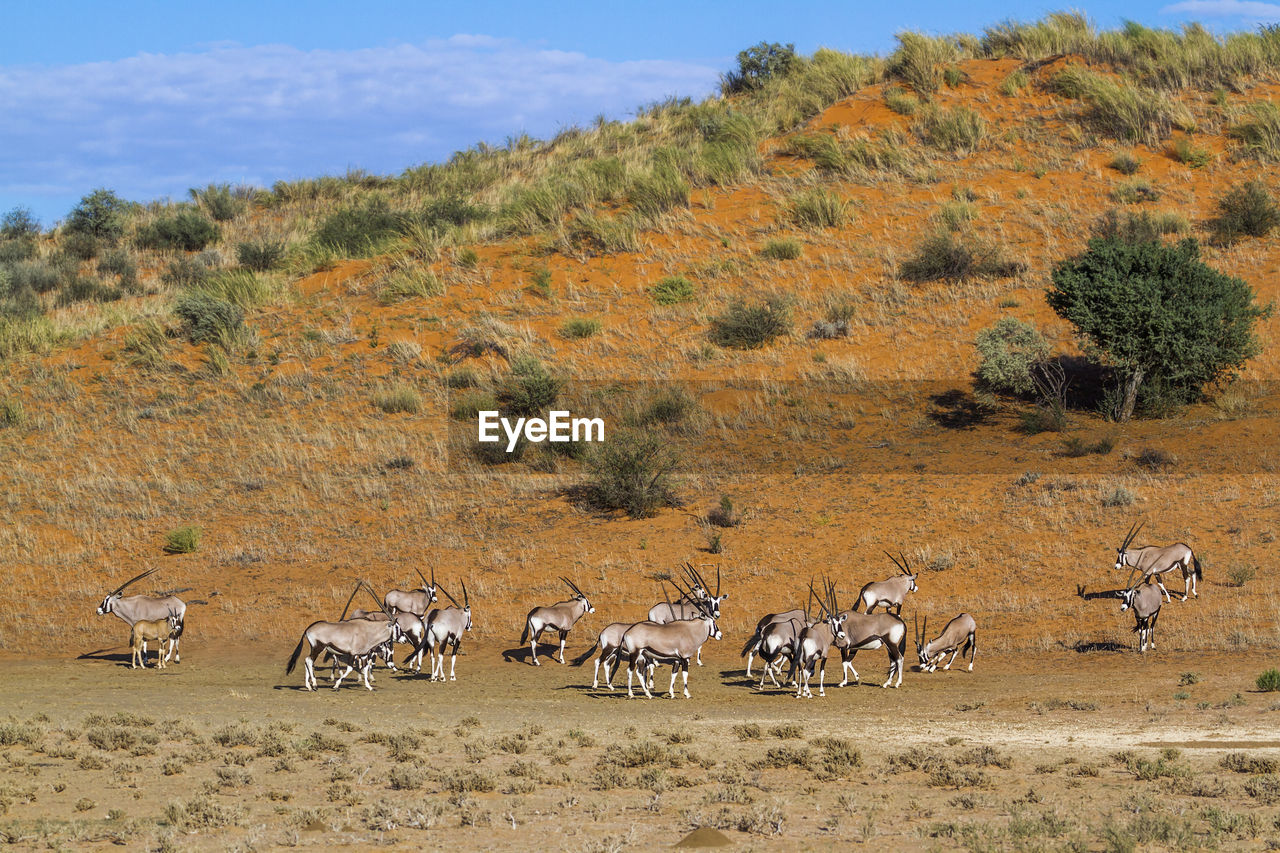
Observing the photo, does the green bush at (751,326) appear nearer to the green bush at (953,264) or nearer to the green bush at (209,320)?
the green bush at (953,264)

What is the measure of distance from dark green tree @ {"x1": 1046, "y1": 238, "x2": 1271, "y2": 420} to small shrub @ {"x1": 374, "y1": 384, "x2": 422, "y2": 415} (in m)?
15.6

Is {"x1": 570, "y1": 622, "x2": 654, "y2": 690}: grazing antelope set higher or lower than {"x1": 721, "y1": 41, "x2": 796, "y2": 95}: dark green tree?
lower

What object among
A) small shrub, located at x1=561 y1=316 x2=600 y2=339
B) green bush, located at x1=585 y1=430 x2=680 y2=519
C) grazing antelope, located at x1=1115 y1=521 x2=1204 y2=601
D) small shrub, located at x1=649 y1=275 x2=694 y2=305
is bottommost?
grazing antelope, located at x1=1115 y1=521 x2=1204 y2=601

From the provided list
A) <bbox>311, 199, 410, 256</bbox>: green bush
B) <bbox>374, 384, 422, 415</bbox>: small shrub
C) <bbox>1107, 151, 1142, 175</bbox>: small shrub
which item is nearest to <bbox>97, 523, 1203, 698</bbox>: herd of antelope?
<bbox>374, 384, 422, 415</bbox>: small shrub

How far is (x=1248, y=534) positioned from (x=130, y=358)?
2864 cm

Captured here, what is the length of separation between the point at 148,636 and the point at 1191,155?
1261 inches

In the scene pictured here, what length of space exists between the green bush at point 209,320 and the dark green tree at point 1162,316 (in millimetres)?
22708

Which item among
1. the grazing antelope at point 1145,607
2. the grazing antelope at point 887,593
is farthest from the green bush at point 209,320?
the grazing antelope at point 1145,607

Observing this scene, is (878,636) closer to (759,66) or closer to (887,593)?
(887,593)

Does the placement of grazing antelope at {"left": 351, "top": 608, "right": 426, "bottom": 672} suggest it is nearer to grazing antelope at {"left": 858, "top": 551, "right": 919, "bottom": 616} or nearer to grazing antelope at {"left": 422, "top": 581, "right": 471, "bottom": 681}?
grazing antelope at {"left": 422, "top": 581, "right": 471, "bottom": 681}

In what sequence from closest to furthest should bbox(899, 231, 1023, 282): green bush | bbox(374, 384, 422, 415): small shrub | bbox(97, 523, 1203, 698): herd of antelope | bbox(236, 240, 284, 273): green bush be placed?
1. bbox(97, 523, 1203, 698): herd of antelope
2. bbox(374, 384, 422, 415): small shrub
3. bbox(899, 231, 1023, 282): green bush
4. bbox(236, 240, 284, 273): green bush

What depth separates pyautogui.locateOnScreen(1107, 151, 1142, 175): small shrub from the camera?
35781mm

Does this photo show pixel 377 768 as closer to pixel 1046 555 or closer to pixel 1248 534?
pixel 1046 555

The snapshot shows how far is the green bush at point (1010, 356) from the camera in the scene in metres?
26.3
